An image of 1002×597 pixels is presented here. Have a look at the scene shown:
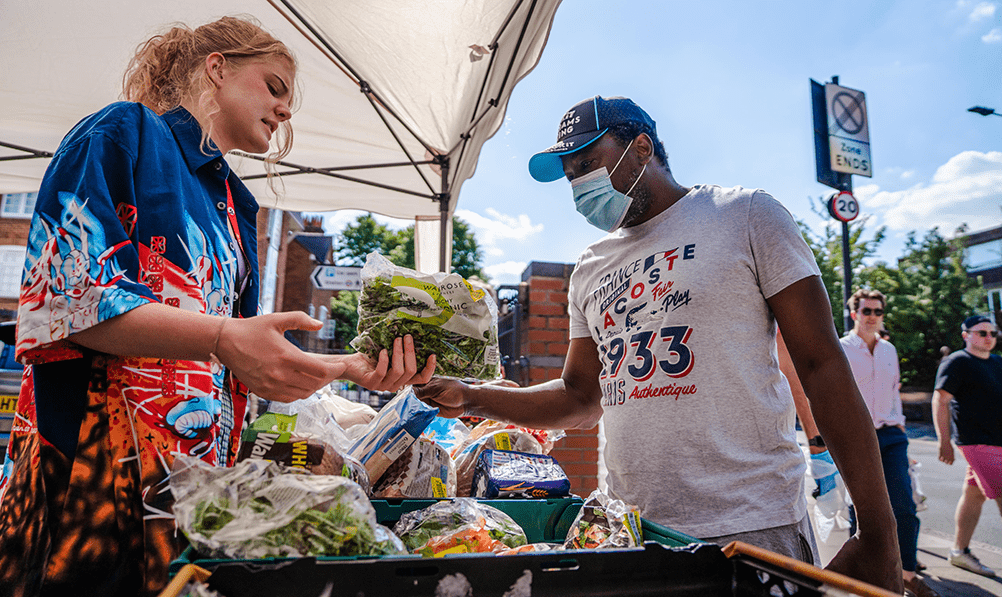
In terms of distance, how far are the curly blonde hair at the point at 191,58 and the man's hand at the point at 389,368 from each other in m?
0.75

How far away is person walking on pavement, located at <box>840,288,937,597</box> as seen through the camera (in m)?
4.27

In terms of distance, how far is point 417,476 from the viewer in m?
1.50

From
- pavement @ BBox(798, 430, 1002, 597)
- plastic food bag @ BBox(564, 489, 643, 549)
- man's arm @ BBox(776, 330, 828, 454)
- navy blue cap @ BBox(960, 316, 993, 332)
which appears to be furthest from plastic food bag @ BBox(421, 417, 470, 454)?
navy blue cap @ BBox(960, 316, 993, 332)

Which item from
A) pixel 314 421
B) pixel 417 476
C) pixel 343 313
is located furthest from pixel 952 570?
pixel 343 313

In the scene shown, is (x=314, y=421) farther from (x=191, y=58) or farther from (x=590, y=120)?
(x=590, y=120)

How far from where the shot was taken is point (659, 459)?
4.99 ft

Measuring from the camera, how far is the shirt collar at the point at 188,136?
4.05ft

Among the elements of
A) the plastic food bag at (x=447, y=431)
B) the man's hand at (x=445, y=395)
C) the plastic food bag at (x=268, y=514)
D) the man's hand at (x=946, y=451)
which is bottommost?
the man's hand at (x=946, y=451)

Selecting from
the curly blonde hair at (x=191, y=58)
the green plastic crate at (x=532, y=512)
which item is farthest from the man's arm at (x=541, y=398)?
the curly blonde hair at (x=191, y=58)

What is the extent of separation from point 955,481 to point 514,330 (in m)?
8.72

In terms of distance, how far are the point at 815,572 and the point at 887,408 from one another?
16.8 ft

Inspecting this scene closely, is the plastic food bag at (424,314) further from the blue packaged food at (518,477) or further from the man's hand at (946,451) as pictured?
the man's hand at (946,451)

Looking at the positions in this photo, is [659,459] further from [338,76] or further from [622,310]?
[338,76]

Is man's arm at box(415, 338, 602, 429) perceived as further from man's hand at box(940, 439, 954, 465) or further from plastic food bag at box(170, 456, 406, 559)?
man's hand at box(940, 439, 954, 465)
